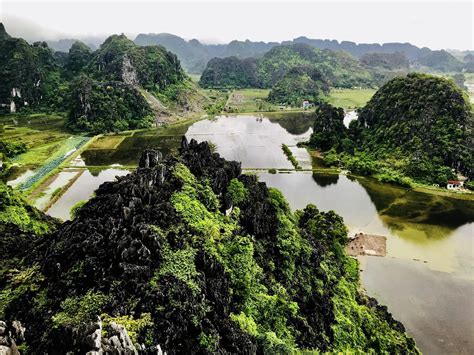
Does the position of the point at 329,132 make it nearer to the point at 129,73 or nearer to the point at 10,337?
the point at 10,337

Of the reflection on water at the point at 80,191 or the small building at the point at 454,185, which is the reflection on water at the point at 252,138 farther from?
the reflection on water at the point at 80,191

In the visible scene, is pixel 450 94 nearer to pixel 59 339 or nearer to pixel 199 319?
pixel 199 319

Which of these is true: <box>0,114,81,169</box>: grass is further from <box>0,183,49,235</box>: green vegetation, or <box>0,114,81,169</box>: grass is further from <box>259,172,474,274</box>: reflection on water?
<box>259,172,474,274</box>: reflection on water

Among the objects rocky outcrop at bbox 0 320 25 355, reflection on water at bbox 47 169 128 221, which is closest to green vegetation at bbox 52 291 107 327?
rocky outcrop at bbox 0 320 25 355

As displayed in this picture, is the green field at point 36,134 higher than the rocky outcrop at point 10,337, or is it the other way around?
the rocky outcrop at point 10,337

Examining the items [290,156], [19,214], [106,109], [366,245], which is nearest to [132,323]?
[19,214]

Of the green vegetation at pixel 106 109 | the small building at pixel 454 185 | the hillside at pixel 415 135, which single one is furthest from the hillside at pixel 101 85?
the small building at pixel 454 185

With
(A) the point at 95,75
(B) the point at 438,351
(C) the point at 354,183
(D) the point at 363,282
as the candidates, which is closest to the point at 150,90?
(A) the point at 95,75
